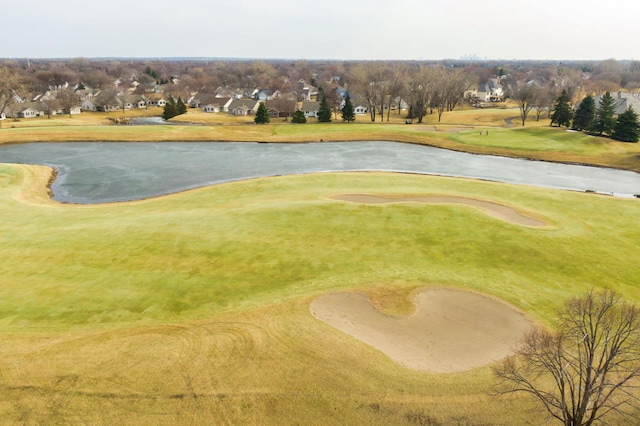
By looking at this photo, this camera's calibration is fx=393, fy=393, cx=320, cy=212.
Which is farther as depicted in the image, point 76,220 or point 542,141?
point 542,141

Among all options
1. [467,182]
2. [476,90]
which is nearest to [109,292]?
[467,182]

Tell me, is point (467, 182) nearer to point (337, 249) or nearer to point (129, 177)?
point (337, 249)

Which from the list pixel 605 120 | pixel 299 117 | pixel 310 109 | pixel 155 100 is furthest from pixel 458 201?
pixel 155 100

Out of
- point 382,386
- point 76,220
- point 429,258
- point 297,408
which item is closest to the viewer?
point 297,408

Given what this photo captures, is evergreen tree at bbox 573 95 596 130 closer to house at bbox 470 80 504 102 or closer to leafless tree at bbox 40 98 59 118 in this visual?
house at bbox 470 80 504 102

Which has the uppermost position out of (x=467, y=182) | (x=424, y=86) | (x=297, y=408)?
A: (x=424, y=86)

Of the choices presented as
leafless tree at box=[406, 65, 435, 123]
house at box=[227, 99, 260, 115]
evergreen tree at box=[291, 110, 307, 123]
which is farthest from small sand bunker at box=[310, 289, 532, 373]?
→ house at box=[227, 99, 260, 115]

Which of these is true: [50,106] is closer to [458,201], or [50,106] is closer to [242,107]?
[242,107]
